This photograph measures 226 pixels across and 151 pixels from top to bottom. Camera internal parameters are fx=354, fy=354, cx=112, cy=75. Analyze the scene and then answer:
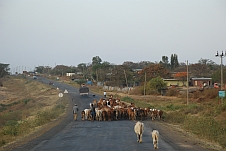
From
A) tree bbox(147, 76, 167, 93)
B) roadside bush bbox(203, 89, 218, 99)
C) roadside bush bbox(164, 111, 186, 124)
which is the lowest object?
roadside bush bbox(164, 111, 186, 124)

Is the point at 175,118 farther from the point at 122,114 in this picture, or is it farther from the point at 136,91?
the point at 136,91

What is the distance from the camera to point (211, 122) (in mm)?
22312

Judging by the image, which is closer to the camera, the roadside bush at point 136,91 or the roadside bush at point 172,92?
the roadside bush at point 172,92

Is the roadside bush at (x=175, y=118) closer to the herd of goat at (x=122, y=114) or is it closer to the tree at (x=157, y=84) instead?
the herd of goat at (x=122, y=114)

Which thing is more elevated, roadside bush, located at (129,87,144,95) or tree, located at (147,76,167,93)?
tree, located at (147,76,167,93)

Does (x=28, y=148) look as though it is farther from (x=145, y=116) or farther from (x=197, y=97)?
(x=197, y=97)

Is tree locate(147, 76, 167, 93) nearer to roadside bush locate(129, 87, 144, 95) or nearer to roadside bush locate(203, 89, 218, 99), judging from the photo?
roadside bush locate(129, 87, 144, 95)

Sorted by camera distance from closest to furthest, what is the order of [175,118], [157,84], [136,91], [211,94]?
[175,118] → [211,94] → [157,84] → [136,91]

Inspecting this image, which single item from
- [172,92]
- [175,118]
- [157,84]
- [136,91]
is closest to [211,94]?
[172,92]

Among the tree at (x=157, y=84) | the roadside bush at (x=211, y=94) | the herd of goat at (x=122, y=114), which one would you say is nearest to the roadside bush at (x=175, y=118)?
the herd of goat at (x=122, y=114)

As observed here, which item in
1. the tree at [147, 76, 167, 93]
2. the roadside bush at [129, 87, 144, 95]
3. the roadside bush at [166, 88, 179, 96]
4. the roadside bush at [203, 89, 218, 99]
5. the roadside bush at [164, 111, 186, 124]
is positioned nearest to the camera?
the roadside bush at [164, 111, 186, 124]

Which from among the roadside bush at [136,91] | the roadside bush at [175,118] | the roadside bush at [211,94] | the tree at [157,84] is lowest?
the roadside bush at [175,118]

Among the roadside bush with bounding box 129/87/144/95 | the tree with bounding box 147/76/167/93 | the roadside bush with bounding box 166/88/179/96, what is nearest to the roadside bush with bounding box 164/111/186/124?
the roadside bush with bounding box 166/88/179/96

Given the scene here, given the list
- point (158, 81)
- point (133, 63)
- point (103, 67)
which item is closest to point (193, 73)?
point (103, 67)
